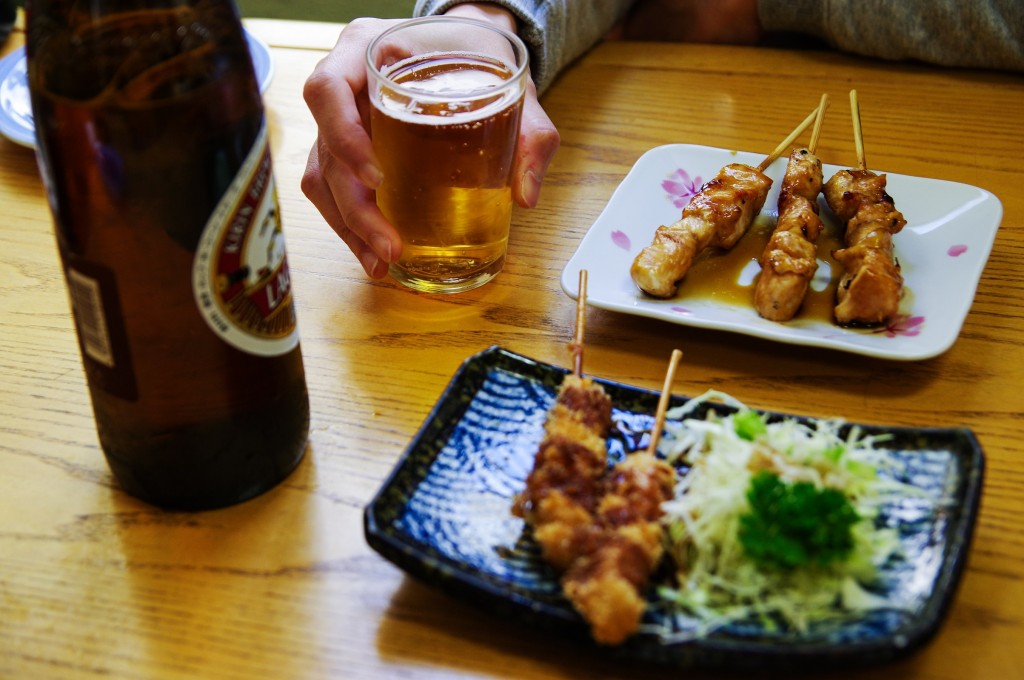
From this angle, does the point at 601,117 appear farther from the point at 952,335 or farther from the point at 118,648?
the point at 118,648

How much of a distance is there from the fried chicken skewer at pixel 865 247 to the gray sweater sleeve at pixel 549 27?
0.64m

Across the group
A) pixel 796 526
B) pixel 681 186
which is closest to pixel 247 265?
pixel 796 526

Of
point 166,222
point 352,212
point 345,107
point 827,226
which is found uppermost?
point 166,222

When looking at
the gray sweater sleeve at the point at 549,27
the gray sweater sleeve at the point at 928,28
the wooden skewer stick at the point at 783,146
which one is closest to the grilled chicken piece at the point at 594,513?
the wooden skewer stick at the point at 783,146

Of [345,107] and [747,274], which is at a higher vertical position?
[345,107]

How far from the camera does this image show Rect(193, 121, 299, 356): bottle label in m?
0.92

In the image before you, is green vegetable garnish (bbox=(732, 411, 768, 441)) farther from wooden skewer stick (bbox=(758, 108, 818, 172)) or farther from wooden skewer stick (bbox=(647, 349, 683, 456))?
wooden skewer stick (bbox=(758, 108, 818, 172))

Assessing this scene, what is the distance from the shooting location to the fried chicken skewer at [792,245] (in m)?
1.38

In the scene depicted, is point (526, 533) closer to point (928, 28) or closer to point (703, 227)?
point (703, 227)

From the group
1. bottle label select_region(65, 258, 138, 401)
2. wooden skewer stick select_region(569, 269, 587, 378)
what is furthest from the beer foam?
bottle label select_region(65, 258, 138, 401)

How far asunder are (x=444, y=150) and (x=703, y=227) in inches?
17.8

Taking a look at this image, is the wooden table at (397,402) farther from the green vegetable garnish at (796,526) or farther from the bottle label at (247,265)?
the bottle label at (247,265)

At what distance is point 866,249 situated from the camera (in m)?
1.44

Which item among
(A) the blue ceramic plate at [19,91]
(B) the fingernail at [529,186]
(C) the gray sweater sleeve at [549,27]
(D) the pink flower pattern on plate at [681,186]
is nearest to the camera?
(B) the fingernail at [529,186]
